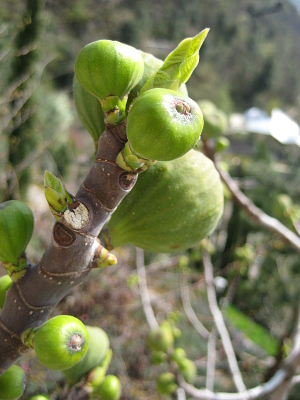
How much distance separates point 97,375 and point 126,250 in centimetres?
511

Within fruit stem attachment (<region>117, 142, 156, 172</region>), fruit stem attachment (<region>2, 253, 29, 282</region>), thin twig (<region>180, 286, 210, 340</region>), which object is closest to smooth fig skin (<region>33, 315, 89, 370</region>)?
fruit stem attachment (<region>2, 253, 29, 282</region>)

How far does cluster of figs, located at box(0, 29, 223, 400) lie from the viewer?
14.7 inches

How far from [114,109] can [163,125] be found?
13 cm

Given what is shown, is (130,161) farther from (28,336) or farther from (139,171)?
(28,336)

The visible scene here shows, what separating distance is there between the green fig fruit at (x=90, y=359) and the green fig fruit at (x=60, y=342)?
1.05 ft

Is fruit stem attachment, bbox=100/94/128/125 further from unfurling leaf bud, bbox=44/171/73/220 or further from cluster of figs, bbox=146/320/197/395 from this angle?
cluster of figs, bbox=146/320/197/395

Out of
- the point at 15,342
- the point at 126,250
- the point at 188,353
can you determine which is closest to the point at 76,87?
the point at 15,342

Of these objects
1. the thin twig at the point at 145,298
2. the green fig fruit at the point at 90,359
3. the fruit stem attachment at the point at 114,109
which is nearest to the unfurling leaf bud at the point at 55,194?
the fruit stem attachment at the point at 114,109

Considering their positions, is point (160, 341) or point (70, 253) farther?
point (160, 341)

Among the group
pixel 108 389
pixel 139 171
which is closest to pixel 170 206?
pixel 139 171

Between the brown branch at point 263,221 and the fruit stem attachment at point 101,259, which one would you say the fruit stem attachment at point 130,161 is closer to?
the fruit stem attachment at point 101,259

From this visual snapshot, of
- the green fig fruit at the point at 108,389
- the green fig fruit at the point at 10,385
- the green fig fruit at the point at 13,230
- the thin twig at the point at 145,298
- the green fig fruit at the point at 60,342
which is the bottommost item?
the thin twig at the point at 145,298

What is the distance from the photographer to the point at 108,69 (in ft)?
1.39

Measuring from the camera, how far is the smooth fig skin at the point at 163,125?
0.36 meters
